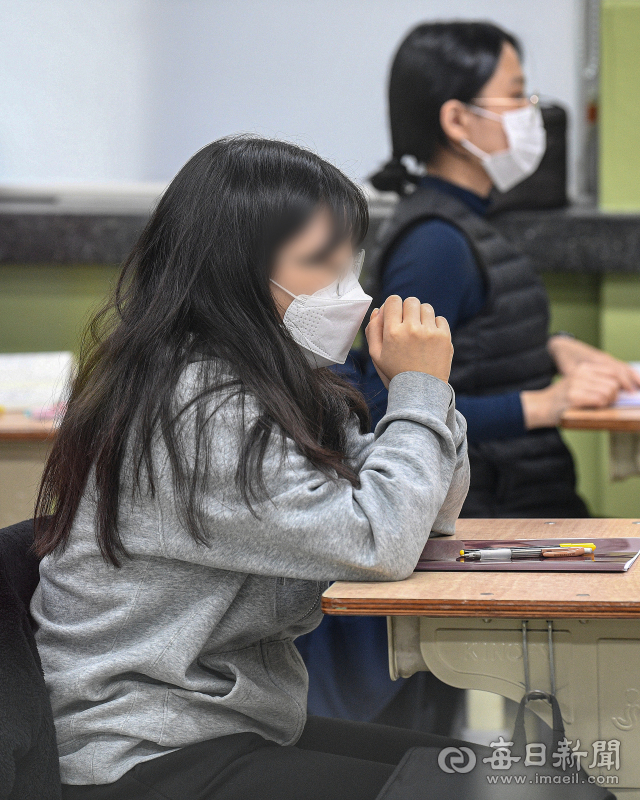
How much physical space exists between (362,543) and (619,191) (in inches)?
116

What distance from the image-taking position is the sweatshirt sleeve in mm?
1062

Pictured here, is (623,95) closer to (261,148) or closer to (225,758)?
(261,148)

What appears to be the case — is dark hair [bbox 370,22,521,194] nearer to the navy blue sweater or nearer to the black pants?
the navy blue sweater

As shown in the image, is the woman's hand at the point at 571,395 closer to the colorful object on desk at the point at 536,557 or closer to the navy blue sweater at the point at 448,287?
the navy blue sweater at the point at 448,287

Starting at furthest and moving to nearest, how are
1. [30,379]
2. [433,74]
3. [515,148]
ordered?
[30,379]
[515,148]
[433,74]

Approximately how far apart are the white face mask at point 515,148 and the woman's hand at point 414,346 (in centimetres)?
139

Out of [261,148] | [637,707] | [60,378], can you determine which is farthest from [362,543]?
[60,378]

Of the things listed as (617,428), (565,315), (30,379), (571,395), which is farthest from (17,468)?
(565,315)

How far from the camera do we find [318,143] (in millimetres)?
4059

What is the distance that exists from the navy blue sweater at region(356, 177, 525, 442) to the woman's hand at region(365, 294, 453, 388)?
0.78 meters

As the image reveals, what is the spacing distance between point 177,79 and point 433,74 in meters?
1.93

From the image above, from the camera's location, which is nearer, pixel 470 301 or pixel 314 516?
pixel 314 516

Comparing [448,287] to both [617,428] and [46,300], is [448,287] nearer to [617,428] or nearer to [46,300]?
[617,428]

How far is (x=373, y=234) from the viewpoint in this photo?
3660 millimetres
